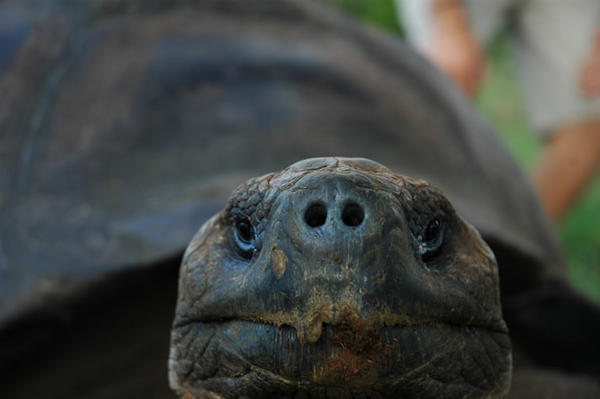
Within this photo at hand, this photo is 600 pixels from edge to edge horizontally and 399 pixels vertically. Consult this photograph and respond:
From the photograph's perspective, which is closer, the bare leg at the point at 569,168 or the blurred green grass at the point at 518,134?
the bare leg at the point at 569,168

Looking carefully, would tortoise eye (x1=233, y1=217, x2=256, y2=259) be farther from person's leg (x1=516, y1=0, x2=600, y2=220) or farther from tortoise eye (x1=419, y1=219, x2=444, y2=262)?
person's leg (x1=516, y1=0, x2=600, y2=220)

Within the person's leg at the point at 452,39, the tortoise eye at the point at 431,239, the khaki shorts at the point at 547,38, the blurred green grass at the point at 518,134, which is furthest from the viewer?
the blurred green grass at the point at 518,134

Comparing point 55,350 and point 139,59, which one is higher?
point 139,59

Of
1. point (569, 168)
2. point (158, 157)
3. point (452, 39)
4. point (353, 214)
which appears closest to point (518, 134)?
point (569, 168)

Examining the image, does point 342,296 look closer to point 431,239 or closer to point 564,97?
point 431,239

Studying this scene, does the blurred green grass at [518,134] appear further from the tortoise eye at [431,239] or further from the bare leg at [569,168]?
the tortoise eye at [431,239]

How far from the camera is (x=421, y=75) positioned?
103 inches

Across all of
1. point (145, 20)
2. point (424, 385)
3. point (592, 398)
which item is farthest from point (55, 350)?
point (592, 398)

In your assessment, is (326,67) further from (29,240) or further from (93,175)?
(29,240)

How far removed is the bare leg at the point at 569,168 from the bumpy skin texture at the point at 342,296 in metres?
3.05

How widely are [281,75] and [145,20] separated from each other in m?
0.39

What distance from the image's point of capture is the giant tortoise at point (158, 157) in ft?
5.97

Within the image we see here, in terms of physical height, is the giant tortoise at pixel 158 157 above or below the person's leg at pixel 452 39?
below

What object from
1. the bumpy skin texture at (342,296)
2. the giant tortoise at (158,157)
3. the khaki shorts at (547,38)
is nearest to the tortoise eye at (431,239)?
the bumpy skin texture at (342,296)
